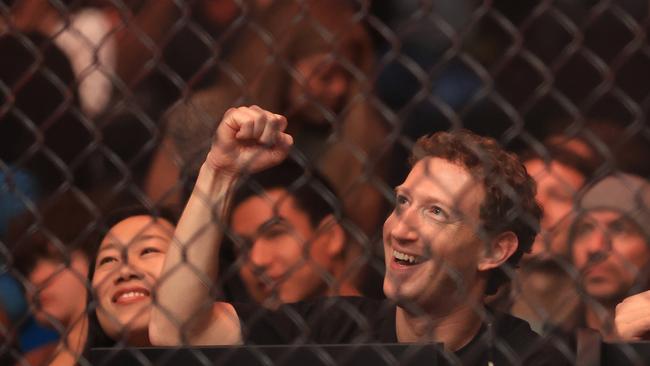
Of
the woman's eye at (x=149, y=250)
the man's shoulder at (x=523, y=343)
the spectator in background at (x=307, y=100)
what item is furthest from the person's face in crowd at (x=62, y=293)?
the man's shoulder at (x=523, y=343)

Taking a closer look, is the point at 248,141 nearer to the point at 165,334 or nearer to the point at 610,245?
the point at 165,334

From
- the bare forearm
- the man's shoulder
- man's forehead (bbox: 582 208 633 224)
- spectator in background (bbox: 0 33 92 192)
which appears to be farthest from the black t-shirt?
spectator in background (bbox: 0 33 92 192)

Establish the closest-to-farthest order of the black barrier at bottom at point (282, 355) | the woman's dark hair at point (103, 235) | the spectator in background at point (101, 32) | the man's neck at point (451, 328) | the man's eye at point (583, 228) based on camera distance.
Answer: the black barrier at bottom at point (282, 355) < the man's eye at point (583, 228) < the man's neck at point (451, 328) < the woman's dark hair at point (103, 235) < the spectator in background at point (101, 32)

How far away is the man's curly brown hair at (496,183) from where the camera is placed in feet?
6.67

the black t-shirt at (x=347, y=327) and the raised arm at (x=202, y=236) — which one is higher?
the raised arm at (x=202, y=236)

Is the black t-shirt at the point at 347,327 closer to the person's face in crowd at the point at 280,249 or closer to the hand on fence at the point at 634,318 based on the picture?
the person's face in crowd at the point at 280,249

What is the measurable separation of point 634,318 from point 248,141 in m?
0.66

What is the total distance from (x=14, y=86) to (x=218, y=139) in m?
0.55

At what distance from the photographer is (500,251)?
2166 mm

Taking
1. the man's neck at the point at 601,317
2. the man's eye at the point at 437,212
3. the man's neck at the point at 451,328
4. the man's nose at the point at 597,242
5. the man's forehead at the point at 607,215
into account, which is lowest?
the man's neck at the point at 451,328

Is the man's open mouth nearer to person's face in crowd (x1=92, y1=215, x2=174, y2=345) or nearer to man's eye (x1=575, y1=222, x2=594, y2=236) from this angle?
man's eye (x1=575, y1=222, x2=594, y2=236)

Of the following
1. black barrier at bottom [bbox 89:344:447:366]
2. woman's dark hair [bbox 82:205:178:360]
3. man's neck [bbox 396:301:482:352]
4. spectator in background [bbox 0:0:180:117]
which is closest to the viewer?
black barrier at bottom [bbox 89:344:447:366]

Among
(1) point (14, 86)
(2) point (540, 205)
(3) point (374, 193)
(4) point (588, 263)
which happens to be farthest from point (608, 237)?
(1) point (14, 86)

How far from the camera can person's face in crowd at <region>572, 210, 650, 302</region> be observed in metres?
1.98
